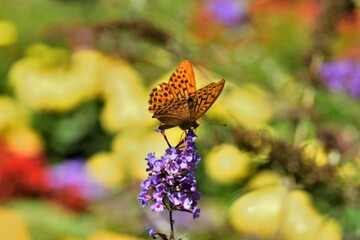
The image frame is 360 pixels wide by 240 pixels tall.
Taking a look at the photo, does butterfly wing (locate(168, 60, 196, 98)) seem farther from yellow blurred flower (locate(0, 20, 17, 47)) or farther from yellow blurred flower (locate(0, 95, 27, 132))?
yellow blurred flower (locate(0, 20, 17, 47))

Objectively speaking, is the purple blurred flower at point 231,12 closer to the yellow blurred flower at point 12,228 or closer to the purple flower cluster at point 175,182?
the yellow blurred flower at point 12,228

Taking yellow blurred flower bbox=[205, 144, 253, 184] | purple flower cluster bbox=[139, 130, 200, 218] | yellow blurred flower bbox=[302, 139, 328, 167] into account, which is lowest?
purple flower cluster bbox=[139, 130, 200, 218]

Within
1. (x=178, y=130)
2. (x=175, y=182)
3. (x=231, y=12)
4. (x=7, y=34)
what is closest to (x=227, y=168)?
(x=178, y=130)

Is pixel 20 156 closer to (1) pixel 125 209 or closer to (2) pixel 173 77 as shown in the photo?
(1) pixel 125 209

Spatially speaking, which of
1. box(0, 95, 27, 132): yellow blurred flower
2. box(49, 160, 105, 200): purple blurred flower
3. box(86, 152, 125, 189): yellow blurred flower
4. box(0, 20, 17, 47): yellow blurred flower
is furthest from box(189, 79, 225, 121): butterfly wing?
box(0, 20, 17, 47): yellow blurred flower

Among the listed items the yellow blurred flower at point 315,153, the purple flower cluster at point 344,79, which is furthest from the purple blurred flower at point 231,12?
the yellow blurred flower at point 315,153

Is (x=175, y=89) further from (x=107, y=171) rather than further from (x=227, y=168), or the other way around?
(x=107, y=171)
